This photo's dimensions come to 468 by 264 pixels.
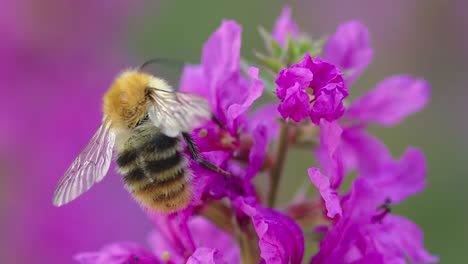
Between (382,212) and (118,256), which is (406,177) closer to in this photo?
(382,212)

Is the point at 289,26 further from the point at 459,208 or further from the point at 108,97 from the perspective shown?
the point at 459,208

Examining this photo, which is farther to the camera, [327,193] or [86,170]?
[86,170]

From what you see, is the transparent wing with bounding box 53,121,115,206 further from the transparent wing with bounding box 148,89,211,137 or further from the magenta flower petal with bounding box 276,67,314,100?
the magenta flower petal with bounding box 276,67,314,100

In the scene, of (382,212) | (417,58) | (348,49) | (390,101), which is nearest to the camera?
(382,212)

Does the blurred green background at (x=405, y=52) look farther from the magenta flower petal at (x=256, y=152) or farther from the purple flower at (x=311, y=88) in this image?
the purple flower at (x=311, y=88)

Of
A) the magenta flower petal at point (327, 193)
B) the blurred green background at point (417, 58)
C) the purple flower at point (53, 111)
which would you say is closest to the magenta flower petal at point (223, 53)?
the magenta flower petal at point (327, 193)

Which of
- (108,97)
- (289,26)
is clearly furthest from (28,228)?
(289,26)

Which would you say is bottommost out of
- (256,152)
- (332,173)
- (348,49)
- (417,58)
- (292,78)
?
(417,58)

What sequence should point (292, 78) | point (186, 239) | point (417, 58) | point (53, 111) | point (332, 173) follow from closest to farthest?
point (292, 78)
point (332, 173)
point (186, 239)
point (53, 111)
point (417, 58)

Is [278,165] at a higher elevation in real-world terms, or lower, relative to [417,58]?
higher

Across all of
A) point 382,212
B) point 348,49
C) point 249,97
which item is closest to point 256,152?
point 249,97
